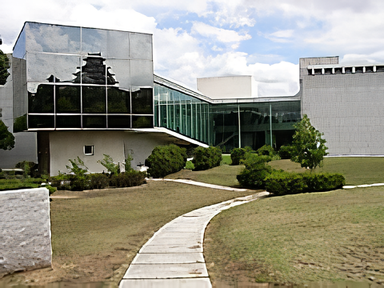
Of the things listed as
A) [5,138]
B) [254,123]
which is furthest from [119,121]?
[254,123]

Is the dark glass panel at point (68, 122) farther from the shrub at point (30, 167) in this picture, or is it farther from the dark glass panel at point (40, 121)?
the shrub at point (30, 167)

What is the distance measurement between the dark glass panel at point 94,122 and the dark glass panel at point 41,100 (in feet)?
6.71

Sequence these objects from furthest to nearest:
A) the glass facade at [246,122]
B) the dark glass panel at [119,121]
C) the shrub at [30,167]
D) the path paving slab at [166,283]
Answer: the glass facade at [246,122] < the shrub at [30,167] < the dark glass panel at [119,121] < the path paving slab at [166,283]

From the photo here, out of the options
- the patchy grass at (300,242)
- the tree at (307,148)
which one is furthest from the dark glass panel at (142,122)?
the patchy grass at (300,242)

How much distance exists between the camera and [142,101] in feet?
87.0

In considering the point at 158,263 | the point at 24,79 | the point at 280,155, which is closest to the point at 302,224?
the point at 158,263

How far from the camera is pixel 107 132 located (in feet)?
89.7

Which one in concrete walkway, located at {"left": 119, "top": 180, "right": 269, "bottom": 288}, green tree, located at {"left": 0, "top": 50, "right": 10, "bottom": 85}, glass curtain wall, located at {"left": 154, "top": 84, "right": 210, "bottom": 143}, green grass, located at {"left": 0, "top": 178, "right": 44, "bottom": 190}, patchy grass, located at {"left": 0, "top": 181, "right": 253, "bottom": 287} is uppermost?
green tree, located at {"left": 0, "top": 50, "right": 10, "bottom": 85}

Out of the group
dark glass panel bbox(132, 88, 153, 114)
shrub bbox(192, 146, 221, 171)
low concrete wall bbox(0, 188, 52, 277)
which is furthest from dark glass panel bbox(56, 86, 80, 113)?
low concrete wall bbox(0, 188, 52, 277)

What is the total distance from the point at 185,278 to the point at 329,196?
9523 millimetres

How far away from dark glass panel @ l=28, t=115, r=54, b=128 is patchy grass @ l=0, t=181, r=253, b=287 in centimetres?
545

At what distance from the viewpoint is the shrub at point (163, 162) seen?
84.4ft

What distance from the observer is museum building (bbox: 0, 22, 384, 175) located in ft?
80.0

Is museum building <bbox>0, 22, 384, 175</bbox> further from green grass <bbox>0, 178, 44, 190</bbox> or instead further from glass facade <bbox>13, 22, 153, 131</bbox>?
green grass <bbox>0, 178, 44, 190</bbox>
